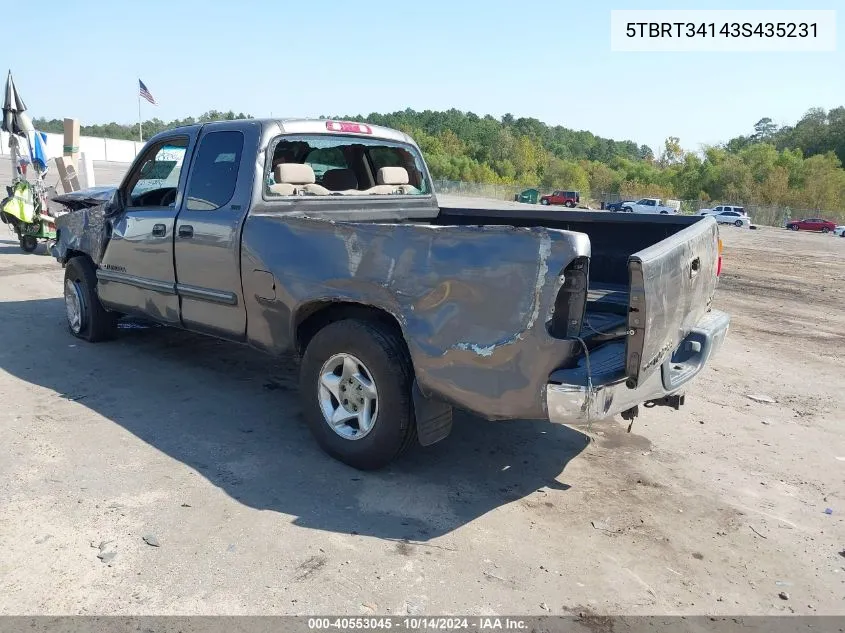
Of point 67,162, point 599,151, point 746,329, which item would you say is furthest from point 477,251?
point 599,151

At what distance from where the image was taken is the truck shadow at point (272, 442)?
3604 mm

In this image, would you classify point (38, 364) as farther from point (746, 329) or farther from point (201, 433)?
point (746, 329)

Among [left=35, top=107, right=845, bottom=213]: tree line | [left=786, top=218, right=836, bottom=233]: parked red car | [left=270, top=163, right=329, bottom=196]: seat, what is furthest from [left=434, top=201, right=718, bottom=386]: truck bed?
[left=786, top=218, right=836, bottom=233]: parked red car

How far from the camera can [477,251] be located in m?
3.22

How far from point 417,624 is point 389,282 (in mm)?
1688

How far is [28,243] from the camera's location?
42.1ft

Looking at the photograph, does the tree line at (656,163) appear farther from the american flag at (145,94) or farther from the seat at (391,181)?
the seat at (391,181)

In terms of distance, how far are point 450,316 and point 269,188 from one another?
1.94m

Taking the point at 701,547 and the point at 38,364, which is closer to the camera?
the point at 701,547

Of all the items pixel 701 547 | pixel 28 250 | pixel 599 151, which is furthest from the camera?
pixel 599 151

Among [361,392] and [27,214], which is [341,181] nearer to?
[361,392]

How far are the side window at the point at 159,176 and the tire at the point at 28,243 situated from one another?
8463mm

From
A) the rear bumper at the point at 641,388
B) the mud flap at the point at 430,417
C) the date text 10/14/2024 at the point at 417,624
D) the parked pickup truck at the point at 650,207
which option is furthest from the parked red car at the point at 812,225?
the date text 10/14/2024 at the point at 417,624

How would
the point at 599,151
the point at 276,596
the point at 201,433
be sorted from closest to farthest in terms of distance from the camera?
the point at 276,596 → the point at 201,433 → the point at 599,151
